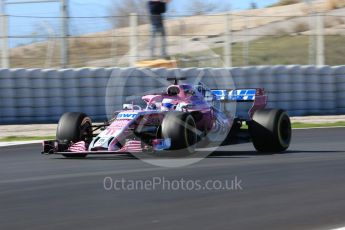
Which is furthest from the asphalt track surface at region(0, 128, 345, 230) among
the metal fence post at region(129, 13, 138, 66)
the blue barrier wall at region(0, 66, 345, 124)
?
the metal fence post at region(129, 13, 138, 66)

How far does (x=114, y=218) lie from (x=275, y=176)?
3128 millimetres

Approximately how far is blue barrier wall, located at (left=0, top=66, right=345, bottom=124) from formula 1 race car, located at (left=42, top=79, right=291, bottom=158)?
5111mm

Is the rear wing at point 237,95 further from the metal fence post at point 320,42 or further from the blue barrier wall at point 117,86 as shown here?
the metal fence post at point 320,42

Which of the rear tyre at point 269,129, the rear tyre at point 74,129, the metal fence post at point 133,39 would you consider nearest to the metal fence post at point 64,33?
the metal fence post at point 133,39

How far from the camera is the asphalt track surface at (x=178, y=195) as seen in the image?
264 inches

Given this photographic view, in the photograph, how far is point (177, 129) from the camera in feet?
34.9

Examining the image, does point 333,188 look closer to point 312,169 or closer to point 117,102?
point 312,169

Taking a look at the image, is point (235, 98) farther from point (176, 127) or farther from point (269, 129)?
point (176, 127)

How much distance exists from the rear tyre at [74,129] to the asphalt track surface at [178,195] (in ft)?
1.00

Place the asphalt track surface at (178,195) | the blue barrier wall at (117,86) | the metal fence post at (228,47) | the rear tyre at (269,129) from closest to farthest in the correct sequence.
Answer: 1. the asphalt track surface at (178,195)
2. the rear tyre at (269,129)
3. the blue barrier wall at (117,86)
4. the metal fence post at (228,47)

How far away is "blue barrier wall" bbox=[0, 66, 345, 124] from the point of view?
1769cm

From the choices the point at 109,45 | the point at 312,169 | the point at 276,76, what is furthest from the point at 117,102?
the point at 312,169

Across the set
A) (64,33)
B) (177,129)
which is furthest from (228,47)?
(177,129)

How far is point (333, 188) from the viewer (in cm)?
856
